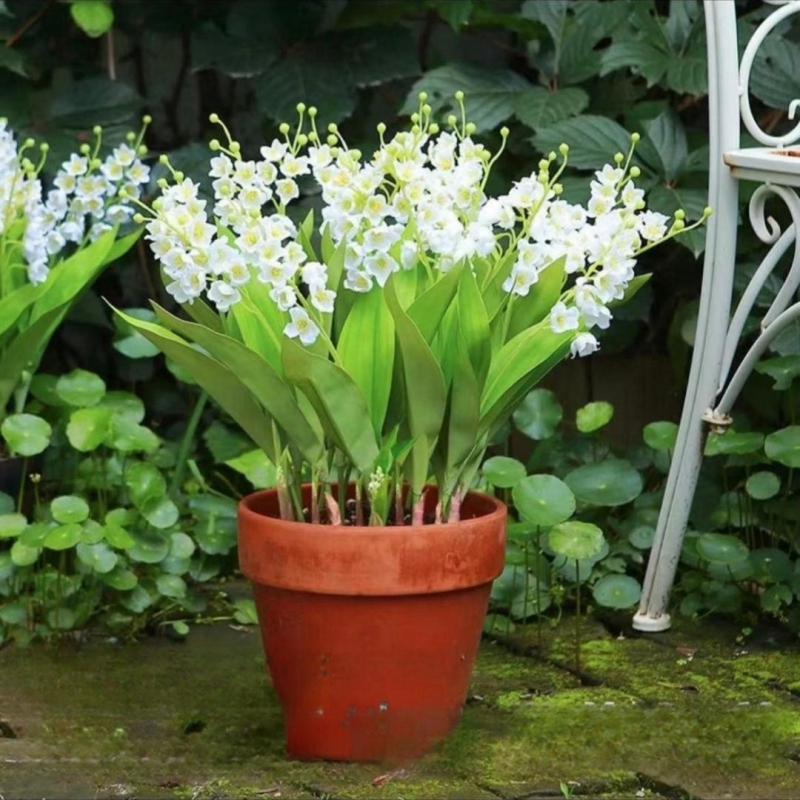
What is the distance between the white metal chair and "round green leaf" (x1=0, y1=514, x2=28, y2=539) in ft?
3.01

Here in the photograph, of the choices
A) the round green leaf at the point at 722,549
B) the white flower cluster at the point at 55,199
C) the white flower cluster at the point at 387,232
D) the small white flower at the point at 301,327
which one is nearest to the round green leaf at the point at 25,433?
the white flower cluster at the point at 55,199

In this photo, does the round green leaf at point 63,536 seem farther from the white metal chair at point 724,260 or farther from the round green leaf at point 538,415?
the white metal chair at point 724,260

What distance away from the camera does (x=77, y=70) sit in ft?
9.50

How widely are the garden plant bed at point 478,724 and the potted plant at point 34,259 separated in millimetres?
337

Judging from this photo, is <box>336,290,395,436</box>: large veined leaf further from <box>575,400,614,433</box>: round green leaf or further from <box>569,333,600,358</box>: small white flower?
<box>575,400,614,433</box>: round green leaf

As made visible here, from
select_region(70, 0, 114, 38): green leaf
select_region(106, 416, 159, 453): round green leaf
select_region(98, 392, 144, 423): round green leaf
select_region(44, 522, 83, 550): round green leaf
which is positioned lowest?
select_region(44, 522, 83, 550): round green leaf

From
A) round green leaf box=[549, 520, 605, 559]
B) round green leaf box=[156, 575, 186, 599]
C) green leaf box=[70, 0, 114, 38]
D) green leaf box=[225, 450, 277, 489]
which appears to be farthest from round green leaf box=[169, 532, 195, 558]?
green leaf box=[70, 0, 114, 38]

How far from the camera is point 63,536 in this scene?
2.11m

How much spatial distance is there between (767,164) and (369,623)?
0.78 metres

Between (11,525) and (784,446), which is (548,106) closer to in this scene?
(784,446)

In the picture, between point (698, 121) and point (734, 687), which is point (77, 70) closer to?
point (698, 121)

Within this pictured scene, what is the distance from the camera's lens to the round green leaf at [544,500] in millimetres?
2039

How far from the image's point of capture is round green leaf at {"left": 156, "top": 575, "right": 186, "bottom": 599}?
2.21m

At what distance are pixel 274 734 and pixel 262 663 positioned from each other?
11.1 inches
